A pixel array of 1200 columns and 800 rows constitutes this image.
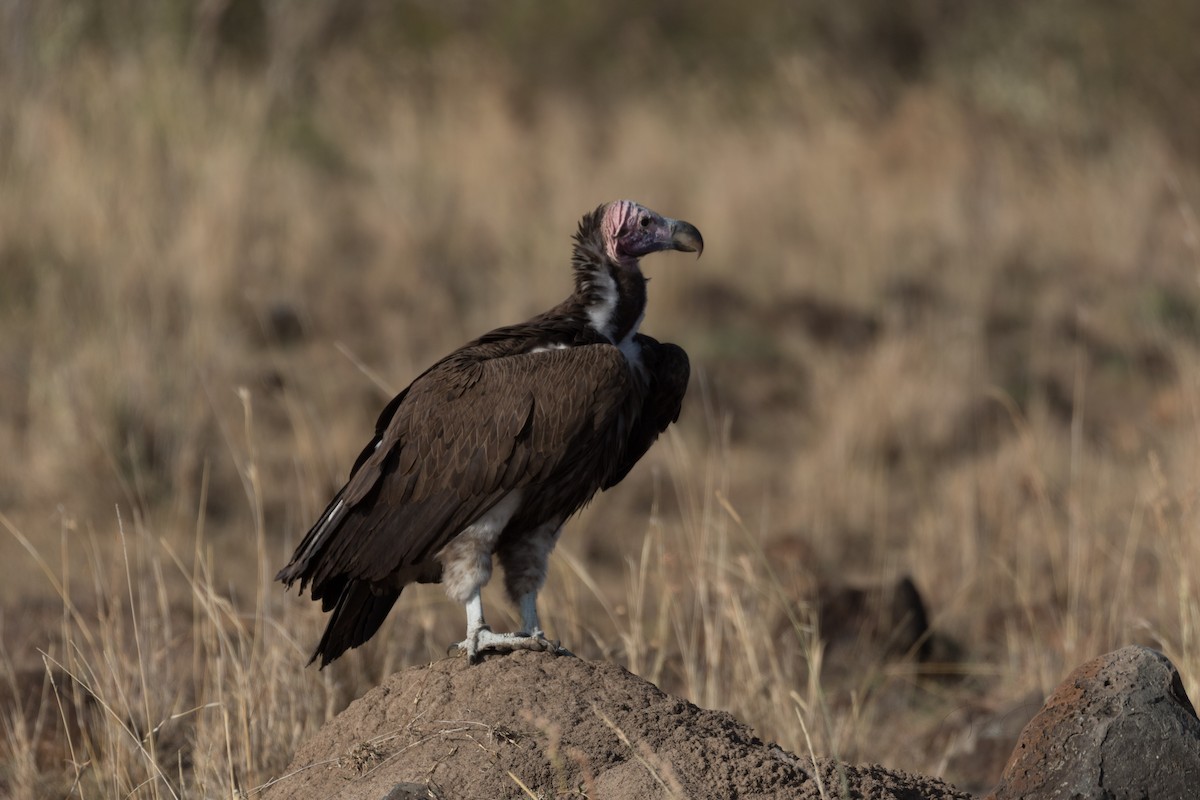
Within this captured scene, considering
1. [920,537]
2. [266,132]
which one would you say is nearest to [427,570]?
[920,537]

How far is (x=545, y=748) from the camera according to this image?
4039mm

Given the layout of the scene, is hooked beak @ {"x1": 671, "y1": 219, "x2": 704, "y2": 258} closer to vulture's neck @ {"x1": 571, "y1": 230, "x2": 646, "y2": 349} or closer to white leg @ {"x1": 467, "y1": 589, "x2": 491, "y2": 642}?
vulture's neck @ {"x1": 571, "y1": 230, "x2": 646, "y2": 349}

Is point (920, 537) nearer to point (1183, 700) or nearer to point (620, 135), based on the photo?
point (1183, 700)

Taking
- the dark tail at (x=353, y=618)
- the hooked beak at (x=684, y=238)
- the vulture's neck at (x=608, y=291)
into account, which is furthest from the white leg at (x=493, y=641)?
the hooked beak at (x=684, y=238)

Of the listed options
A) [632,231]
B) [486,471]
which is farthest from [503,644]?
[632,231]

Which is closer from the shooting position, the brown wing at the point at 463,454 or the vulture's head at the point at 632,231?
the brown wing at the point at 463,454

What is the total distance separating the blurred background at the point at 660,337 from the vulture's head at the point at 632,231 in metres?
0.84

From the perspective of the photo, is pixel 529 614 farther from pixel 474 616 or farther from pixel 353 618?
A: pixel 353 618

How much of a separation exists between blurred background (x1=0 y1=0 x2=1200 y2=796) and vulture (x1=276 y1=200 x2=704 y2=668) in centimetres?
51

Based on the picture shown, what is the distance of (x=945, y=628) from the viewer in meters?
7.85

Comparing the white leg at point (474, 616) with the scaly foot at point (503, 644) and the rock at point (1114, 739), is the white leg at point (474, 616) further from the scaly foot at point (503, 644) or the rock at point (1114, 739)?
the rock at point (1114, 739)

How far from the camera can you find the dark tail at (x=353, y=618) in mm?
4773

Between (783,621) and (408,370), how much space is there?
3.78 m

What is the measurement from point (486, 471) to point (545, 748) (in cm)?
93
